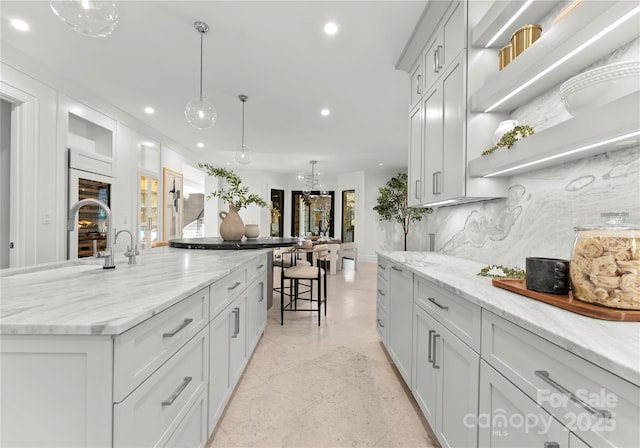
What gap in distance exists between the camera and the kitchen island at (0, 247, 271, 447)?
0.73 metres

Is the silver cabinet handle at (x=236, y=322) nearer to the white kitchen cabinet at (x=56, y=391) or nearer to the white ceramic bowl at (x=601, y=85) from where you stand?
the white kitchen cabinet at (x=56, y=391)

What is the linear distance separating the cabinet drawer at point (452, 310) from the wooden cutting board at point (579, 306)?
0.20m

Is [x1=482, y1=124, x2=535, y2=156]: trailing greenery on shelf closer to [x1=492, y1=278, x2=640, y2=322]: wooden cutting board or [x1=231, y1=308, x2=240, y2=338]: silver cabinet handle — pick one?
[x1=492, y1=278, x2=640, y2=322]: wooden cutting board

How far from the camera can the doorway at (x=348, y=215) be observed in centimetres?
906

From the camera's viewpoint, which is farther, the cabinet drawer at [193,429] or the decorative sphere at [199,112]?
the decorative sphere at [199,112]

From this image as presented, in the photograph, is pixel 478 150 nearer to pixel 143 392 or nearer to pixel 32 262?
pixel 143 392

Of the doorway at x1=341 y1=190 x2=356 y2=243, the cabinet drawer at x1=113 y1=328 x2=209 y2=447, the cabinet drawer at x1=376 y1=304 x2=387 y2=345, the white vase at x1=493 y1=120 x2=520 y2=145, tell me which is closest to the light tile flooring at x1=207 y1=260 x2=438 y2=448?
the cabinet drawer at x1=376 y1=304 x2=387 y2=345

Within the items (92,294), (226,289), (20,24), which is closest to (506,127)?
(226,289)

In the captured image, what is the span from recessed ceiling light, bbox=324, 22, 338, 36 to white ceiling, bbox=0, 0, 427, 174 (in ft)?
0.16

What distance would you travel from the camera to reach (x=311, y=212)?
9820mm

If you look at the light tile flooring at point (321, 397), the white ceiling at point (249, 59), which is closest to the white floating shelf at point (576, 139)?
the white ceiling at point (249, 59)

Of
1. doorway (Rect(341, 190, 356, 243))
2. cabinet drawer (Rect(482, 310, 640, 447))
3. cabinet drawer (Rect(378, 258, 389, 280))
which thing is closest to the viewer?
cabinet drawer (Rect(482, 310, 640, 447))

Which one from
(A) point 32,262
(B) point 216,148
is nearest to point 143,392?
(A) point 32,262

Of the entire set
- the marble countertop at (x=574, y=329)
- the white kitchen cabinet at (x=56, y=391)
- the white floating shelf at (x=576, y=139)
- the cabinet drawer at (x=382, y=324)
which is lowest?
the cabinet drawer at (x=382, y=324)
